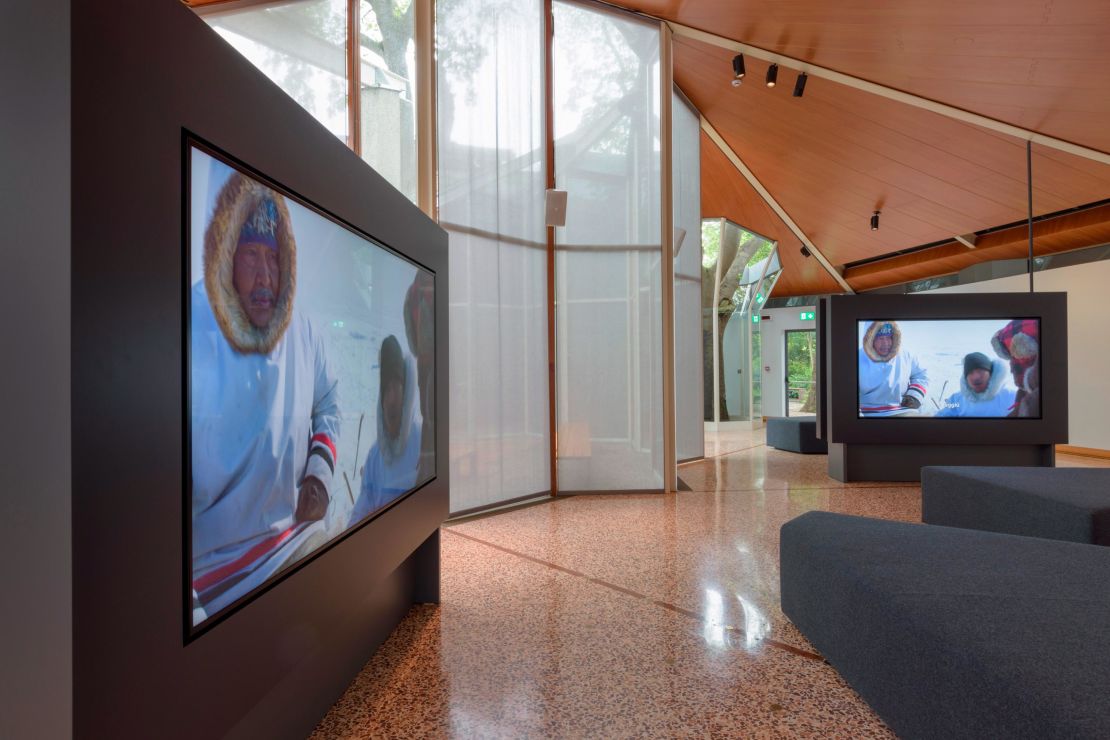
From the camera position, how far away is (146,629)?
1.00 metres

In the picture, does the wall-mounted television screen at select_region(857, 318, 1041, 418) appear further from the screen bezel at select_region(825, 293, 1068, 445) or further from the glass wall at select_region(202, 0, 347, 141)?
the glass wall at select_region(202, 0, 347, 141)

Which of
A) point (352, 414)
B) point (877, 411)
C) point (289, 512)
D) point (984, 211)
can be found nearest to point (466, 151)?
point (352, 414)

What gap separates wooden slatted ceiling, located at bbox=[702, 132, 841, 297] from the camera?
9138 mm

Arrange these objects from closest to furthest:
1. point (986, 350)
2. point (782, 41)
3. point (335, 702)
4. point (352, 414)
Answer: point (352, 414) < point (335, 702) < point (782, 41) < point (986, 350)

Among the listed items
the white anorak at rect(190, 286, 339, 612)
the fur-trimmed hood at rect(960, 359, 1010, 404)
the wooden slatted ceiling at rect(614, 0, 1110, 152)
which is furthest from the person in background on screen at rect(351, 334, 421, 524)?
the fur-trimmed hood at rect(960, 359, 1010, 404)

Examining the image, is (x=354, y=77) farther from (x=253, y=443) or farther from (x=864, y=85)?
(x=864, y=85)

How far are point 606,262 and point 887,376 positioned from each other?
3.13m

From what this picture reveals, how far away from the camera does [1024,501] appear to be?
3.29m

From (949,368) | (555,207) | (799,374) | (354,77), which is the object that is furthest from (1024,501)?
(799,374)

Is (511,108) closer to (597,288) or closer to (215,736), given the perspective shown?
(597,288)

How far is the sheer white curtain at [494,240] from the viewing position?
15.1 ft

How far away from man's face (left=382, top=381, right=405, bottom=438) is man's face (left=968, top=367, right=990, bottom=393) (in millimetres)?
6071

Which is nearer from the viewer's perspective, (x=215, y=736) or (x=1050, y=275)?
(x=215, y=736)

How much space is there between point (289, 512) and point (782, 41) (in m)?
5.65
